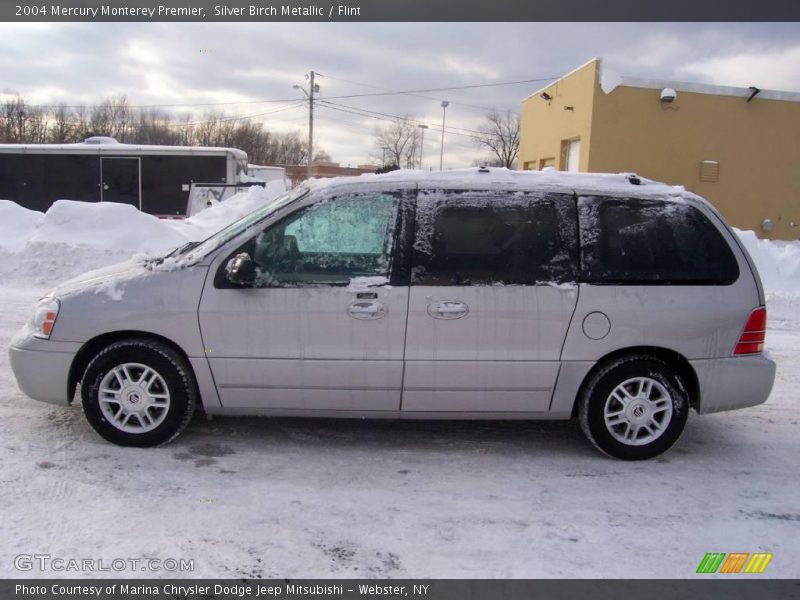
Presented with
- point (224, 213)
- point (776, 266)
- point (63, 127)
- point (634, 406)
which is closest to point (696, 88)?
point (776, 266)

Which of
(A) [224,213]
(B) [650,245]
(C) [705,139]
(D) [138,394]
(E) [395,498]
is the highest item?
(C) [705,139]

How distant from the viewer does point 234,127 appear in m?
66.9

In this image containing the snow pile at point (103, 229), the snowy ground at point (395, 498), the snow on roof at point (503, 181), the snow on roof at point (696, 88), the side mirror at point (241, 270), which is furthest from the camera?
the snow on roof at point (696, 88)

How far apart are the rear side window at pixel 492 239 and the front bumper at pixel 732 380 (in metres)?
1.13

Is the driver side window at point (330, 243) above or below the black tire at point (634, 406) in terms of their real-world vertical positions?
above

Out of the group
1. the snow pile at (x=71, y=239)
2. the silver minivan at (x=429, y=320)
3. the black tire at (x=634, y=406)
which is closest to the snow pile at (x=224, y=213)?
the snow pile at (x=71, y=239)

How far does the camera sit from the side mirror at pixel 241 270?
4.09 m

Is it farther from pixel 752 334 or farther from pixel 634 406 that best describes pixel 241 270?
pixel 752 334

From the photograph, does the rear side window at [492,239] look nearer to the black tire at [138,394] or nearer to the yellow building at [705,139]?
→ the black tire at [138,394]

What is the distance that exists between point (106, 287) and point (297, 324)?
1.29 m

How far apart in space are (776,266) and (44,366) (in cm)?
1151

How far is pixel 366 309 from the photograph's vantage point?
4109 mm

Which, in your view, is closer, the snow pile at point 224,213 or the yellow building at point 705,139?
the snow pile at point 224,213

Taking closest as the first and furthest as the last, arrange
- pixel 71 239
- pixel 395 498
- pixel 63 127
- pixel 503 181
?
pixel 395 498, pixel 503 181, pixel 71 239, pixel 63 127
